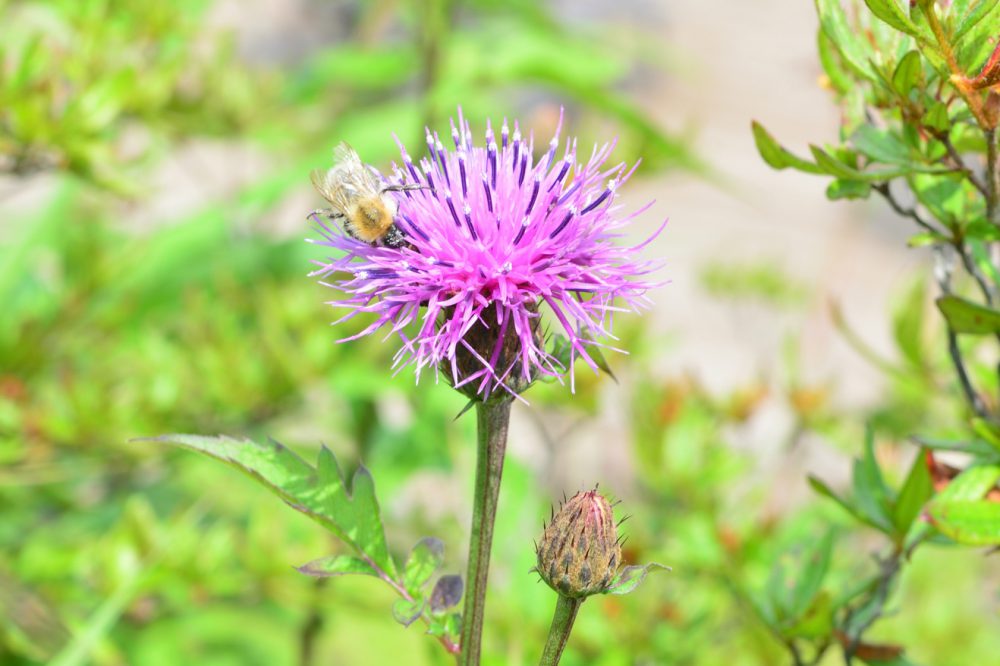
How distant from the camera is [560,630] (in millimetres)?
861

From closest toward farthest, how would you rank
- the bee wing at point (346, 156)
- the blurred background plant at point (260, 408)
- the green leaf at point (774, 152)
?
the green leaf at point (774, 152) → the bee wing at point (346, 156) → the blurred background plant at point (260, 408)

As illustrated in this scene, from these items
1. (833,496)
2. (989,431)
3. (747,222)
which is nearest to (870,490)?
(833,496)

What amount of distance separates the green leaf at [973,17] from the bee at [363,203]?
0.53m

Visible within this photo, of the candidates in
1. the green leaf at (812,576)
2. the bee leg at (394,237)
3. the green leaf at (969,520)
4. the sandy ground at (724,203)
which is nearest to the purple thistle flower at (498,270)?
the bee leg at (394,237)

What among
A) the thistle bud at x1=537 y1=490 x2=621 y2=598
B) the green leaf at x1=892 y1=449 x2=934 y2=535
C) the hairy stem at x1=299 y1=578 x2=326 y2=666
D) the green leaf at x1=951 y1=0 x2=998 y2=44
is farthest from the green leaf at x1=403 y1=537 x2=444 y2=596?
the hairy stem at x1=299 y1=578 x2=326 y2=666

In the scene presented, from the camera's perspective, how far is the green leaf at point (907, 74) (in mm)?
856

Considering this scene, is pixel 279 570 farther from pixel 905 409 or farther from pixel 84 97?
pixel 905 409

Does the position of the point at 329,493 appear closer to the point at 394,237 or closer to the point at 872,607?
the point at 394,237

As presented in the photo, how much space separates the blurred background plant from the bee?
69 cm

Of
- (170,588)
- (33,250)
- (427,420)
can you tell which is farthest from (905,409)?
(33,250)

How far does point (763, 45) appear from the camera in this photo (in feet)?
28.0

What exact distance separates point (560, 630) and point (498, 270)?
0.35 m

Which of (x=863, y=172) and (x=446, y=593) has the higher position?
(x=863, y=172)

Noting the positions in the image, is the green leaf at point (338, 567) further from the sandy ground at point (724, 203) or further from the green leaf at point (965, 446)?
the sandy ground at point (724, 203)
